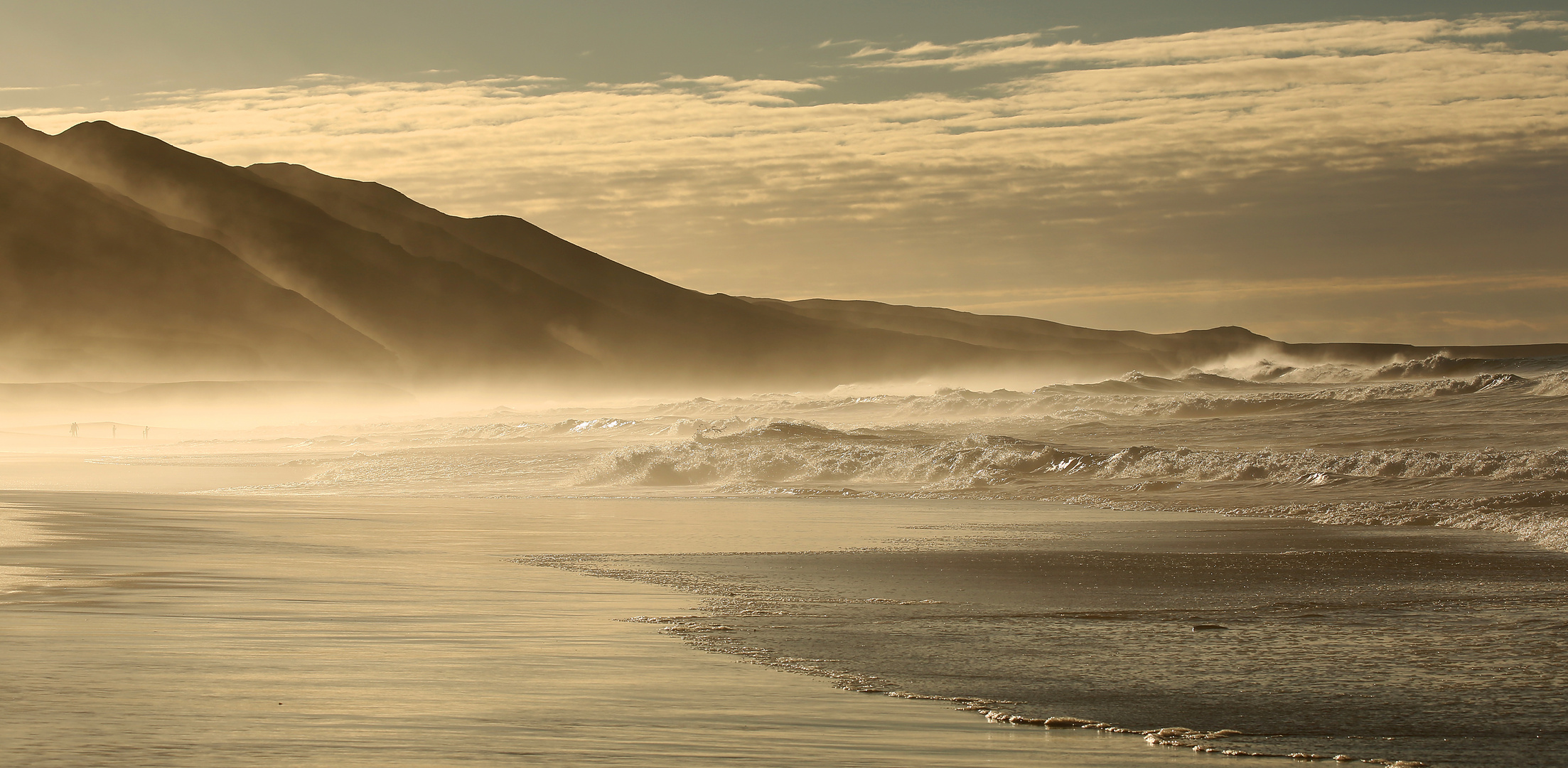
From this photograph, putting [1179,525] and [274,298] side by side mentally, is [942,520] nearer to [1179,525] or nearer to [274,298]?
[1179,525]

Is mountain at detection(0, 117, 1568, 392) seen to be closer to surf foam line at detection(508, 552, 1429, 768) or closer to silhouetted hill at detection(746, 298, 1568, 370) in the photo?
silhouetted hill at detection(746, 298, 1568, 370)

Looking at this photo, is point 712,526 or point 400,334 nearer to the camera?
point 712,526

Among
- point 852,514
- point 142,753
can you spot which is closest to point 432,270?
point 852,514

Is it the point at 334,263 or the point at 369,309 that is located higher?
the point at 334,263

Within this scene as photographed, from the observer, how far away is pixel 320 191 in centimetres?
16850

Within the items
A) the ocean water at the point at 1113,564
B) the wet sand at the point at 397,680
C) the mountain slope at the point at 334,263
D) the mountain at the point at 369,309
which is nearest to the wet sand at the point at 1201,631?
the ocean water at the point at 1113,564

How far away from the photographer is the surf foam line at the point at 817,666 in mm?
4582

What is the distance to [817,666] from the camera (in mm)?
5969

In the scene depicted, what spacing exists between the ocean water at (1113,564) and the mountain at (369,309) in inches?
3524

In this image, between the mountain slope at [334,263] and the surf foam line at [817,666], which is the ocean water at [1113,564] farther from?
the mountain slope at [334,263]

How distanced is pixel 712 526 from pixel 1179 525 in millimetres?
4579

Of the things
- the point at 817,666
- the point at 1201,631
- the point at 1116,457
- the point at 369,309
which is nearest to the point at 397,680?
the point at 817,666

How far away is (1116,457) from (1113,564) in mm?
11160

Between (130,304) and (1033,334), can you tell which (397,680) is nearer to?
(130,304)
